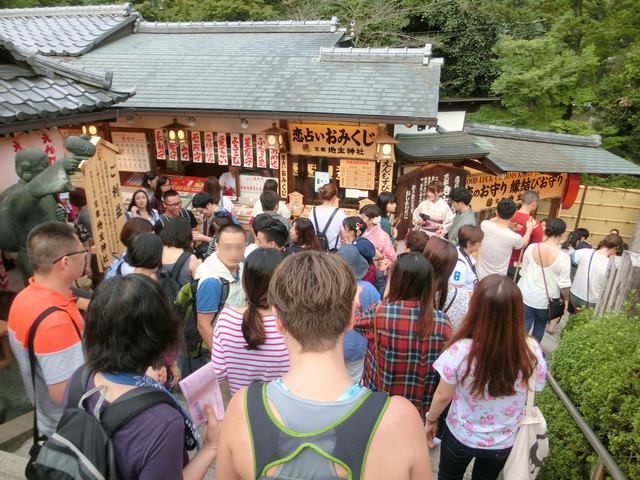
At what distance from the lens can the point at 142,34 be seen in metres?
13.7

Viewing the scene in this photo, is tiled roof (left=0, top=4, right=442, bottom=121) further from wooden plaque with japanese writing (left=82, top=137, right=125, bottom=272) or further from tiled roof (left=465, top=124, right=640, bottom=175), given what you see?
wooden plaque with japanese writing (left=82, top=137, right=125, bottom=272)

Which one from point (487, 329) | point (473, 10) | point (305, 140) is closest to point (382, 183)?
point (305, 140)

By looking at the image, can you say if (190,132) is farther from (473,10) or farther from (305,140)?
(473,10)

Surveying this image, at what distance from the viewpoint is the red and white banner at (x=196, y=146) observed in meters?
10.2

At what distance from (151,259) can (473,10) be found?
2378cm

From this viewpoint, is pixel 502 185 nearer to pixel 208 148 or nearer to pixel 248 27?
pixel 208 148

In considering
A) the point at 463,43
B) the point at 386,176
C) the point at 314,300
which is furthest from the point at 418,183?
the point at 463,43

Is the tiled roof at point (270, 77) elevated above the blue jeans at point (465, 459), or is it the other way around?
the tiled roof at point (270, 77)

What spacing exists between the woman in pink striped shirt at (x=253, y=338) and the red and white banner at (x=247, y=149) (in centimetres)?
775

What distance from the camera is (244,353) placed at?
2631 mm

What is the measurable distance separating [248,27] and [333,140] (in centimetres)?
601

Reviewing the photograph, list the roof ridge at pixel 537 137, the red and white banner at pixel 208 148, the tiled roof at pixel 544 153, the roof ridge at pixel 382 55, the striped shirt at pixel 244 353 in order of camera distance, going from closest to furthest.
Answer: the striped shirt at pixel 244 353 < the roof ridge at pixel 382 55 < the red and white banner at pixel 208 148 < the tiled roof at pixel 544 153 < the roof ridge at pixel 537 137

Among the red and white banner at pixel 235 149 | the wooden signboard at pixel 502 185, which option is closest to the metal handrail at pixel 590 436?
the wooden signboard at pixel 502 185

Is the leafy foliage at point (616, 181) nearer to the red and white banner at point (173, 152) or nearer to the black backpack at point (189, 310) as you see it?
the red and white banner at point (173, 152)
